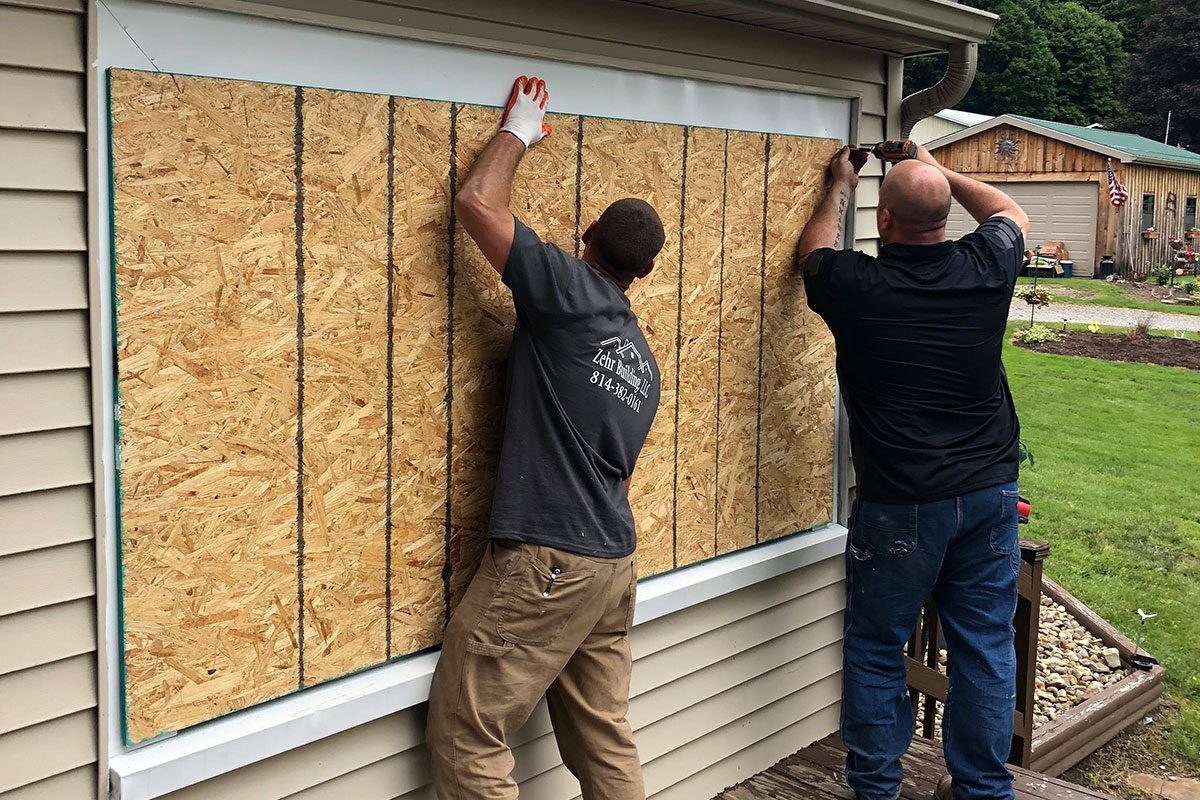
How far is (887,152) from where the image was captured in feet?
13.4

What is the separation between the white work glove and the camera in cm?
292

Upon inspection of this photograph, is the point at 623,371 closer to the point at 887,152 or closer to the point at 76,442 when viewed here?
the point at 76,442

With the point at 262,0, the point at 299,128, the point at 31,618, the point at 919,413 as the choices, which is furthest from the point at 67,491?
the point at 919,413

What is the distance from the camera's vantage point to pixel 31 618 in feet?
7.29

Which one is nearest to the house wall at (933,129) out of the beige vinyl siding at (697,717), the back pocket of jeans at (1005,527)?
the beige vinyl siding at (697,717)

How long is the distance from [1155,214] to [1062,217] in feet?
9.63

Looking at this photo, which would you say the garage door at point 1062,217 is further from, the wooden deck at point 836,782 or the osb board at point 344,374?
the osb board at point 344,374

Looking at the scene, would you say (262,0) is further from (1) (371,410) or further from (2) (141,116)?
(1) (371,410)

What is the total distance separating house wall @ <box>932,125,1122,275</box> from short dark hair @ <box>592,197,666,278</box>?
2562cm

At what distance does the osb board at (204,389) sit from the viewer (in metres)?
2.28

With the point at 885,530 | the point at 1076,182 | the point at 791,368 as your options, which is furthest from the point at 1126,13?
the point at 885,530

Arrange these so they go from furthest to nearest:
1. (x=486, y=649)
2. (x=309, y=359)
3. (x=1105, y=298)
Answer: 1. (x=1105, y=298)
2. (x=486, y=649)
3. (x=309, y=359)

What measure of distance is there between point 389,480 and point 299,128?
2.87 feet

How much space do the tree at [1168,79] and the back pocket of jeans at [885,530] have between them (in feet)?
157
